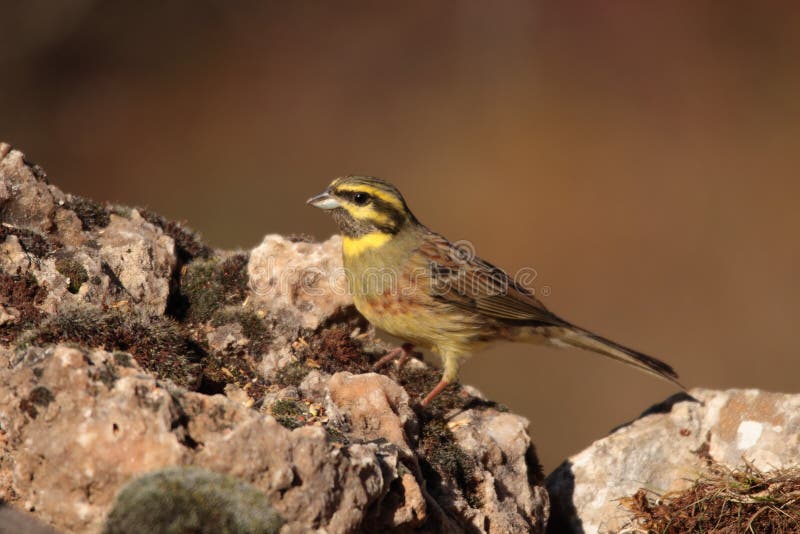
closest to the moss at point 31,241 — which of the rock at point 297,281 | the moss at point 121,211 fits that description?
the moss at point 121,211

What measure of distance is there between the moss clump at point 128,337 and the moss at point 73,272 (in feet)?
1.50

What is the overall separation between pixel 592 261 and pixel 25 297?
11285 mm

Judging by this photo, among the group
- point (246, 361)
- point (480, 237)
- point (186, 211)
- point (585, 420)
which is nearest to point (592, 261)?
point (480, 237)

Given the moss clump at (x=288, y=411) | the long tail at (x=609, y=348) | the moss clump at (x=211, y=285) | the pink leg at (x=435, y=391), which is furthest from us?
the long tail at (x=609, y=348)

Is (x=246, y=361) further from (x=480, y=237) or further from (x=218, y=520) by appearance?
(x=480, y=237)

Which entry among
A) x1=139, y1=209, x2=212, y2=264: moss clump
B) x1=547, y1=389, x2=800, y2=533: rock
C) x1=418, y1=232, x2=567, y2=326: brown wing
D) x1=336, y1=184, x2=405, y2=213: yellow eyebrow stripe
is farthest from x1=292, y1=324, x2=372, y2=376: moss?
x1=547, y1=389, x2=800, y2=533: rock

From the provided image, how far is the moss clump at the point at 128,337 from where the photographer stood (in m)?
4.83

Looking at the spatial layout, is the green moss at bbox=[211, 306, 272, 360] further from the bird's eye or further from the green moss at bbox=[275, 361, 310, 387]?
the bird's eye

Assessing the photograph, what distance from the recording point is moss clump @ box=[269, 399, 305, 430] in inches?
184

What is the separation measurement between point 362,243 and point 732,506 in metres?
3.40

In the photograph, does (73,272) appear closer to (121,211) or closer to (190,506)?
(121,211)

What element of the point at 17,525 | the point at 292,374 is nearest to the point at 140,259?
the point at 292,374

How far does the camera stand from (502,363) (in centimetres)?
1382

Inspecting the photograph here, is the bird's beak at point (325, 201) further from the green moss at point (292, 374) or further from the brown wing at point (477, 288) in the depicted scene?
the green moss at point (292, 374)
